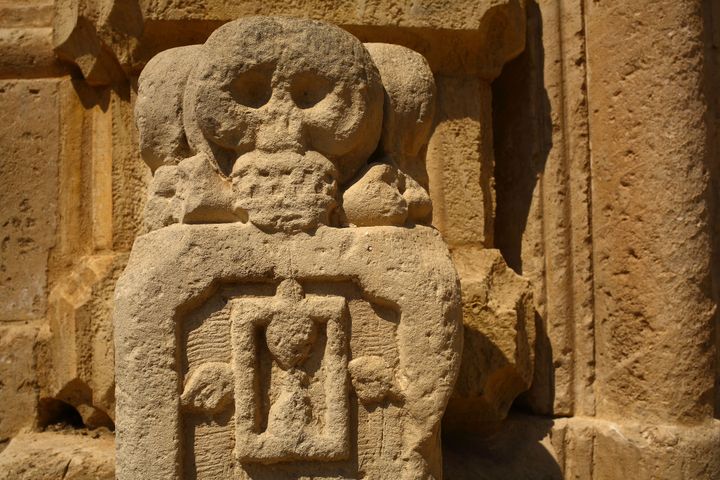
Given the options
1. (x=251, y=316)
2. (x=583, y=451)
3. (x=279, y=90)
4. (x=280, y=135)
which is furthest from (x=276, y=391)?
(x=583, y=451)

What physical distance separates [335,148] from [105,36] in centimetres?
92

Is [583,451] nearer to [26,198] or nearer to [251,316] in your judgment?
[251,316]

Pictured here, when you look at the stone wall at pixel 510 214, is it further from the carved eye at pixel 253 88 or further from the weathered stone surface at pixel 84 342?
the carved eye at pixel 253 88

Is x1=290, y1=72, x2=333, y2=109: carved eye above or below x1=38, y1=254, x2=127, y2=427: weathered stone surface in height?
above

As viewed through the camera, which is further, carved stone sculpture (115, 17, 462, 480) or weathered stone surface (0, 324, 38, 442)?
weathered stone surface (0, 324, 38, 442)

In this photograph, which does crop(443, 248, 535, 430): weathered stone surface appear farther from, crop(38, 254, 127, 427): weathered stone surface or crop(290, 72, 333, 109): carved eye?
crop(38, 254, 127, 427): weathered stone surface

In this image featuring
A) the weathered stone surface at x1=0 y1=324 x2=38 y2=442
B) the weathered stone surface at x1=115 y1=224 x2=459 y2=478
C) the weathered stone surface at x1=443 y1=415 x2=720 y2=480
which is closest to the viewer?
the weathered stone surface at x1=115 y1=224 x2=459 y2=478

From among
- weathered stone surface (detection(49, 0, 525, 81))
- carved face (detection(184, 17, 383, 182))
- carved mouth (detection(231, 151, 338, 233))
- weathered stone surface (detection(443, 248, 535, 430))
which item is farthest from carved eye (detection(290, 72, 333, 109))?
weathered stone surface (detection(443, 248, 535, 430))

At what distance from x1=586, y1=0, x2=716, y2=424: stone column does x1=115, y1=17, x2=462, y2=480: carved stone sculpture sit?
75cm

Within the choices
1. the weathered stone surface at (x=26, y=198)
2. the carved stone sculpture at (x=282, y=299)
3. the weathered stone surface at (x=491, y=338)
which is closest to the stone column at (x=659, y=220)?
the weathered stone surface at (x=491, y=338)

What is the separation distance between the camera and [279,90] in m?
1.74

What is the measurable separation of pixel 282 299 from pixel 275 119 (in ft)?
1.31

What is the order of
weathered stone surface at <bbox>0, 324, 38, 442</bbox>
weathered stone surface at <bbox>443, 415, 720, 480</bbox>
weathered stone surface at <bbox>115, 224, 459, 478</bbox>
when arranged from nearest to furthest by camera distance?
weathered stone surface at <bbox>115, 224, 459, 478</bbox> → weathered stone surface at <bbox>443, 415, 720, 480</bbox> → weathered stone surface at <bbox>0, 324, 38, 442</bbox>

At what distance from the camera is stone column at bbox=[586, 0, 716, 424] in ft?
7.11
